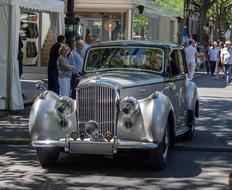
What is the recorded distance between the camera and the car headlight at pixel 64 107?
8.42 metres

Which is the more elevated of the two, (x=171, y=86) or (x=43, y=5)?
(x=43, y=5)

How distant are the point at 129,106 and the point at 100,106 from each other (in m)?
0.41

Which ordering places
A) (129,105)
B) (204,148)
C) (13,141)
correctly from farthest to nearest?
(13,141)
(204,148)
(129,105)

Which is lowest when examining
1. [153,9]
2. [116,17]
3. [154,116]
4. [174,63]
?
[154,116]

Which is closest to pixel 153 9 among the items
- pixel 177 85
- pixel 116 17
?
pixel 116 17

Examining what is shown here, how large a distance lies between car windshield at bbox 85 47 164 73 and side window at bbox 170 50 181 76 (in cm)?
33

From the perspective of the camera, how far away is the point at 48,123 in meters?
8.47

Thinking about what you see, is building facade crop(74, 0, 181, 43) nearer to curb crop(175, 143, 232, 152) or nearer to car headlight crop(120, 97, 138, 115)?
curb crop(175, 143, 232, 152)

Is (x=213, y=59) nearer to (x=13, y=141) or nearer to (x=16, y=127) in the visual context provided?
(x=16, y=127)

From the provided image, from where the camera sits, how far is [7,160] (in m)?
9.26

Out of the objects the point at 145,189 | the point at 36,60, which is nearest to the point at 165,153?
the point at 145,189

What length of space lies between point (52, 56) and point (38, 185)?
824 cm

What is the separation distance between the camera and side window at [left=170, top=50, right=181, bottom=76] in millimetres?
10147

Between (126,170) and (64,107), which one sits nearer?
(64,107)
